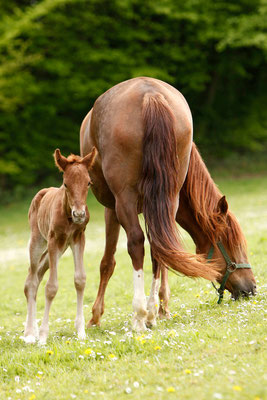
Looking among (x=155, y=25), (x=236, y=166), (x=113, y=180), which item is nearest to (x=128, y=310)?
(x=113, y=180)

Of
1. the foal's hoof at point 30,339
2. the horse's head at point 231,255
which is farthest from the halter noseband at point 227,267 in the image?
the foal's hoof at point 30,339

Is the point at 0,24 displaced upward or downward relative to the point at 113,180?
upward

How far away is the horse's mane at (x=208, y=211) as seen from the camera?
23.3 ft

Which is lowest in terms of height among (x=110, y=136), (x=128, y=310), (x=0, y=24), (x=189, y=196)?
(x=128, y=310)

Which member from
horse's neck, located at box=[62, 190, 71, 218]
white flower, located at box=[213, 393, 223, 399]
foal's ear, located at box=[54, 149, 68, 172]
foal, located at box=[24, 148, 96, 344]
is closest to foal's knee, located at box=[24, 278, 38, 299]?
foal, located at box=[24, 148, 96, 344]

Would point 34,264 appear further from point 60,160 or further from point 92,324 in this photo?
point 60,160

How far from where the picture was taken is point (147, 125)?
602 cm

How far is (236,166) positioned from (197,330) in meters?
26.5

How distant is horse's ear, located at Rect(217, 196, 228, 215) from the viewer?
23.0 ft

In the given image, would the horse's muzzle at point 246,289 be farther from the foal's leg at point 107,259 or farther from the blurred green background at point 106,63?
the blurred green background at point 106,63

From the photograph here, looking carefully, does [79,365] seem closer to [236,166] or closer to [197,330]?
[197,330]

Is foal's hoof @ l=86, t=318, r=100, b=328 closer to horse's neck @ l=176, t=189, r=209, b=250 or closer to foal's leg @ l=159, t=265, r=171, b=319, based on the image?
foal's leg @ l=159, t=265, r=171, b=319

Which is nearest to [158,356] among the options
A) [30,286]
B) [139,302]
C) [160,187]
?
[139,302]

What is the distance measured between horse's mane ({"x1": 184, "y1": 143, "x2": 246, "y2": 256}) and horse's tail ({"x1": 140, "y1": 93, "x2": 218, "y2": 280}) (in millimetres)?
1088
